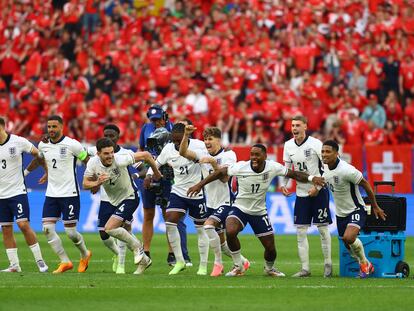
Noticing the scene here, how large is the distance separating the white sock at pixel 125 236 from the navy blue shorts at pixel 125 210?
221 mm

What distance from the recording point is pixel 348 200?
16.9m

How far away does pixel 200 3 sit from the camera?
117 ft

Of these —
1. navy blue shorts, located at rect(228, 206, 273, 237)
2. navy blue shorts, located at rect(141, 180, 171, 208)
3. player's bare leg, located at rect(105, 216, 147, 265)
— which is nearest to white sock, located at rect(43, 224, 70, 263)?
player's bare leg, located at rect(105, 216, 147, 265)

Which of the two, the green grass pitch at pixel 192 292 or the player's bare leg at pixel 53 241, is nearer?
the green grass pitch at pixel 192 292

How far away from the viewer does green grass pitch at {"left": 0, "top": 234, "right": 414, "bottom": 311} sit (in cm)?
1328

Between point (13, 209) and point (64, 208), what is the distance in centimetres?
76

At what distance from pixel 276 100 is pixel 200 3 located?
6146 mm

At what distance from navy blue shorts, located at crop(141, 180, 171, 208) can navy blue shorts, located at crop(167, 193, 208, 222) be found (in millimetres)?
1708

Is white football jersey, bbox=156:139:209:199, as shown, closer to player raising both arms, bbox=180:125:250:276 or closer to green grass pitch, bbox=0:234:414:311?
player raising both arms, bbox=180:125:250:276

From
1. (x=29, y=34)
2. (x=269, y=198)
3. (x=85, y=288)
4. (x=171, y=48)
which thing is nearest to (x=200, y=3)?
(x=171, y=48)

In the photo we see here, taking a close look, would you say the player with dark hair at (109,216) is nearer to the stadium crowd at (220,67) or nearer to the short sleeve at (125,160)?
the short sleeve at (125,160)

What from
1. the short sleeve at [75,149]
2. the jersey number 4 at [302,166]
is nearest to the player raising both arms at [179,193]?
the short sleeve at [75,149]

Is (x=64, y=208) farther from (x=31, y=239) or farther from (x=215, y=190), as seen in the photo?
(x=215, y=190)

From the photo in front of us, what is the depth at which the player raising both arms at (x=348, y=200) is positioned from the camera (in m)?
16.6
